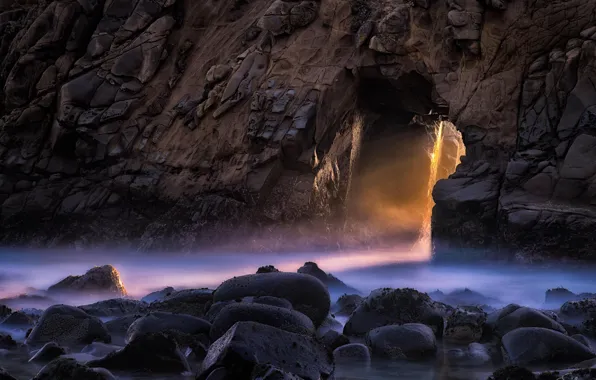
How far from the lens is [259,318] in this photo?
598cm

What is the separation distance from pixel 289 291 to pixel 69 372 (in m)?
3.01

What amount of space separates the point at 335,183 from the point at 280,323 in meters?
10.9

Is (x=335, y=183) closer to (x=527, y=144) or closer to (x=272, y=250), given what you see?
(x=272, y=250)

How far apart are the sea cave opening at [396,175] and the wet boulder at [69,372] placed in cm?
1313

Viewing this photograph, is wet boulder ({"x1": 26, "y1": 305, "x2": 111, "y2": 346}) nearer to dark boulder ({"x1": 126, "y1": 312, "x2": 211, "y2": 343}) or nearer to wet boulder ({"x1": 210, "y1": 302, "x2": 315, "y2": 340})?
dark boulder ({"x1": 126, "y1": 312, "x2": 211, "y2": 343})

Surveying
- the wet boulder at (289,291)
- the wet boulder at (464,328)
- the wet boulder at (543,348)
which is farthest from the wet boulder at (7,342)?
the wet boulder at (543,348)

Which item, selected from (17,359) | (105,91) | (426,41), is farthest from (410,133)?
(17,359)

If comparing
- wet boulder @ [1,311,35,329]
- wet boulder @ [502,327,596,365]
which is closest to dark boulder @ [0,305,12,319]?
wet boulder @ [1,311,35,329]

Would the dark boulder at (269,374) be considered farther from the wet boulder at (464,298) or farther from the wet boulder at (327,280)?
the wet boulder at (327,280)

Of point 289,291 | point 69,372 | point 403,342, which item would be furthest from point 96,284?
point 69,372

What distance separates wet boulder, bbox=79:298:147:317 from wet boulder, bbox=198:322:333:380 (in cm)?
327

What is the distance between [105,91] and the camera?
55.1ft

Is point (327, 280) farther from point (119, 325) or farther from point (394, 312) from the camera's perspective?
point (119, 325)

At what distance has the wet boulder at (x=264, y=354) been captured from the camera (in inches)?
178
